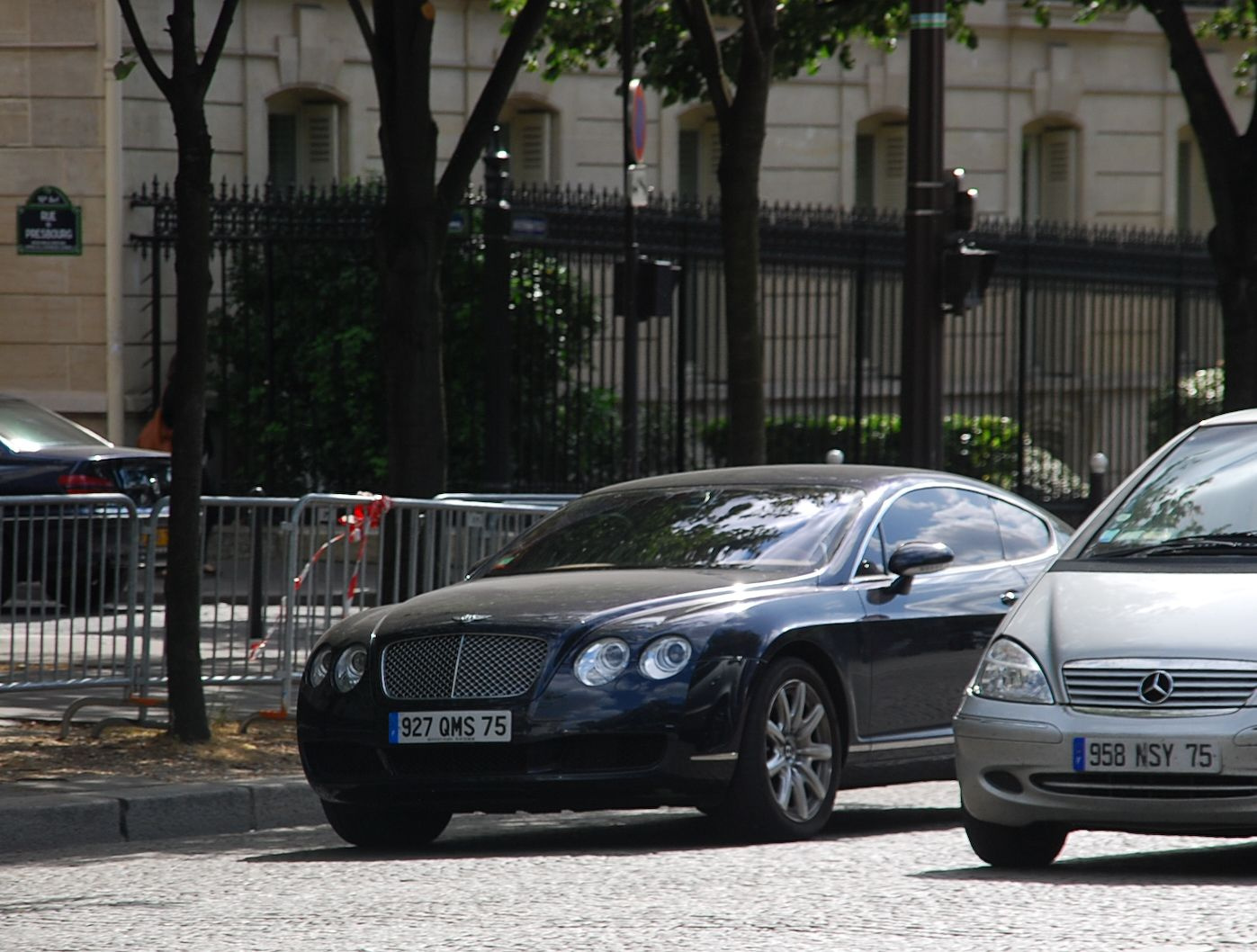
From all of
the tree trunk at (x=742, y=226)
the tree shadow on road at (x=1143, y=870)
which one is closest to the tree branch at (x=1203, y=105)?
the tree trunk at (x=742, y=226)

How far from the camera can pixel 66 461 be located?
54.4 feet

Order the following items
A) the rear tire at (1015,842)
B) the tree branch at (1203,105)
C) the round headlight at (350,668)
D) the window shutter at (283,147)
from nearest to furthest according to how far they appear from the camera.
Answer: the rear tire at (1015,842), the round headlight at (350,668), the tree branch at (1203,105), the window shutter at (283,147)

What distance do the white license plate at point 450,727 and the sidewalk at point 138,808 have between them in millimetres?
1273

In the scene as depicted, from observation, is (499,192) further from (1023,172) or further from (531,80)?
(1023,172)

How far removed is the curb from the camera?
875 centimetres

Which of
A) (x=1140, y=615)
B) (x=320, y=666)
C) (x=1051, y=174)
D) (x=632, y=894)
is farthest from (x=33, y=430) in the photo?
(x=1051, y=174)

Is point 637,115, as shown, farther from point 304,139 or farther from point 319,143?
point 304,139

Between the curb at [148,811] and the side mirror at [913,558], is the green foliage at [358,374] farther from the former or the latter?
the side mirror at [913,558]

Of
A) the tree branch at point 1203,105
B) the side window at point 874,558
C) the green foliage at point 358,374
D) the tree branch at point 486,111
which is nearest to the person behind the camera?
the side window at point 874,558

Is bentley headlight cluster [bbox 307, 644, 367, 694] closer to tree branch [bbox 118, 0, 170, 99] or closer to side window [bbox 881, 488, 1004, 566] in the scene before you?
side window [bbox 881, 488, 1004, 566]

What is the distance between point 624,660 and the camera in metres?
8.23

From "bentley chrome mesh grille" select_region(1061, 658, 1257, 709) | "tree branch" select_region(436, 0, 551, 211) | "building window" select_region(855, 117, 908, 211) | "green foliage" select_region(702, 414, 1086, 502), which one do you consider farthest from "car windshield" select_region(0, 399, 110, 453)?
"building window" select_region(855, 117, 908, 211)

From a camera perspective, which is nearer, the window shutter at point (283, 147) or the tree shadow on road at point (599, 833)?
the tree shadow on road at point (599, 833)

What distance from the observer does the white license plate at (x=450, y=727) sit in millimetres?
8195
